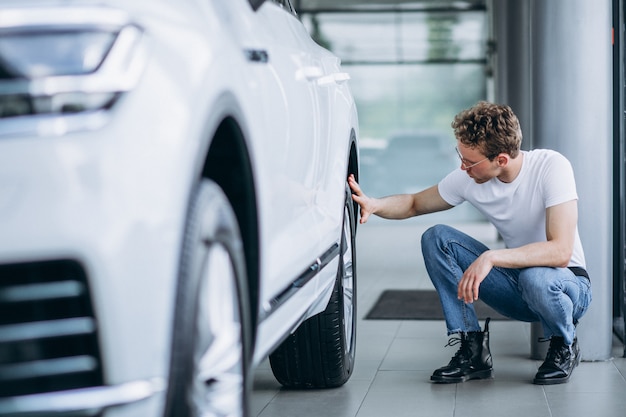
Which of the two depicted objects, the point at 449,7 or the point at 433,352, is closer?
the point at 433,352

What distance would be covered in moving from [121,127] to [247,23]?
889 millimetres

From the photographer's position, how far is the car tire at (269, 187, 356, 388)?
3816 mm

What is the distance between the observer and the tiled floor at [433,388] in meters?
3.72

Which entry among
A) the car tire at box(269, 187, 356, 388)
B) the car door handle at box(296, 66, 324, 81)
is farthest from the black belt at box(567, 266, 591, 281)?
the car door handle at box(296, 66, 324, 81)

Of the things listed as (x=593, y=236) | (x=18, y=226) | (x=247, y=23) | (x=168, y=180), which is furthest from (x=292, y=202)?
(x=593, y=236)

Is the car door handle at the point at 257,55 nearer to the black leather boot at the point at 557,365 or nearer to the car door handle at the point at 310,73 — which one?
the car door handle at the point at 310,73

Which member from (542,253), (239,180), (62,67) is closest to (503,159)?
(542,253)

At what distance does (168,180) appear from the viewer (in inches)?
63.2

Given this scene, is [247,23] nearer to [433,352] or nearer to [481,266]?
[481,266]

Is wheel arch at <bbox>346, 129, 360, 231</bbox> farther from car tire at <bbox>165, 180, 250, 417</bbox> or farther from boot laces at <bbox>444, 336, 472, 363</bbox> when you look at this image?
car tire at <bbox>165, 180, 250, 417</bbox>

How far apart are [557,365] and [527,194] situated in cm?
74

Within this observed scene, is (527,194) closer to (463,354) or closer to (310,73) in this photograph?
(463,354)

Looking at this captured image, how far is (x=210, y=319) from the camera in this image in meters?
1.91

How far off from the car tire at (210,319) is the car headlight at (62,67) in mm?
301
